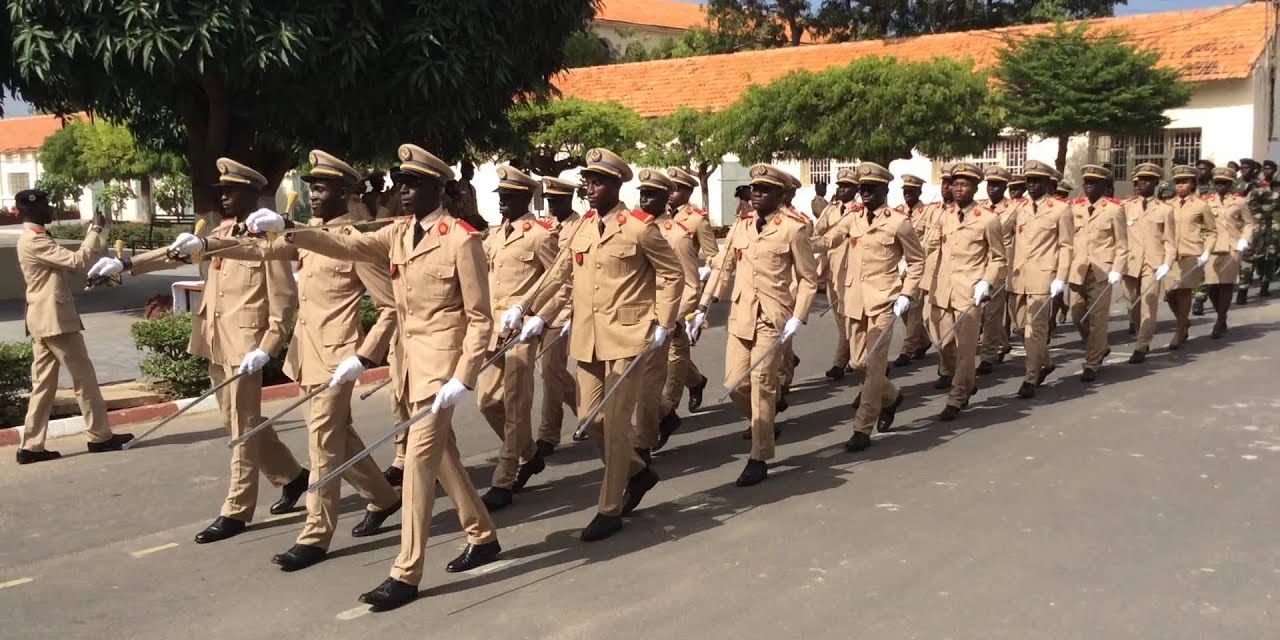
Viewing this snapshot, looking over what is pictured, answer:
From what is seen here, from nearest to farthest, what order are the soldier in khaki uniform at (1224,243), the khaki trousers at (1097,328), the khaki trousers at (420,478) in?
the khaki trousers at (420,478) < the khaki trousers at (1097,328) < the soldier in khaki uniform at (1224,243)

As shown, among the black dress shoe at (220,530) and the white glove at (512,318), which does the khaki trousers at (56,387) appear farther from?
the white glove at (512,318)

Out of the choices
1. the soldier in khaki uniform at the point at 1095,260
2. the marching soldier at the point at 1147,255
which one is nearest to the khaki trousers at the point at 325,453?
the soldier in khaki uniform at the point at 1095,260

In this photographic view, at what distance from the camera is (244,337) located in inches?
257

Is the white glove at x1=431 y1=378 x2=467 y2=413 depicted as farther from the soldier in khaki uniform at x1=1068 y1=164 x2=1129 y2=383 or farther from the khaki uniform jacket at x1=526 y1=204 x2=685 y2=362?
the soldier in khaki uniform at x1=1068 y1=164 x2=1129 y2=383

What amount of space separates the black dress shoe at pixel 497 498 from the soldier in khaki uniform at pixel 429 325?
3.41 ft

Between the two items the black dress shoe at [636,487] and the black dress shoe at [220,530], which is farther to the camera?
the black dress shoe at [636,487]

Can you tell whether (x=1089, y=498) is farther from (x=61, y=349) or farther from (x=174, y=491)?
(x=61, y=349)

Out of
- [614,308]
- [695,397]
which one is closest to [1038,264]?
[695,397]

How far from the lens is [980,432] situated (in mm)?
8555

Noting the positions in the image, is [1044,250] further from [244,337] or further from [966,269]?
[244,337]

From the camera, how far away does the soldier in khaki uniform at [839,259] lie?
36.1ft

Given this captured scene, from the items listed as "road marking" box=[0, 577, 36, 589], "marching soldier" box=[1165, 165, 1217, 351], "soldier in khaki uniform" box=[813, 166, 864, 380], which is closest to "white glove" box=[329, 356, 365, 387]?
"road marking" box=[0, 577, 36, 589]

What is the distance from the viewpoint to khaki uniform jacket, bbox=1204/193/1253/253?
42.7 ft

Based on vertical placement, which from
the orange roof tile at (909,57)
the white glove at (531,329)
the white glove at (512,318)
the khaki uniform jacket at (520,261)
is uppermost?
the orange roof tile at (909,57)
